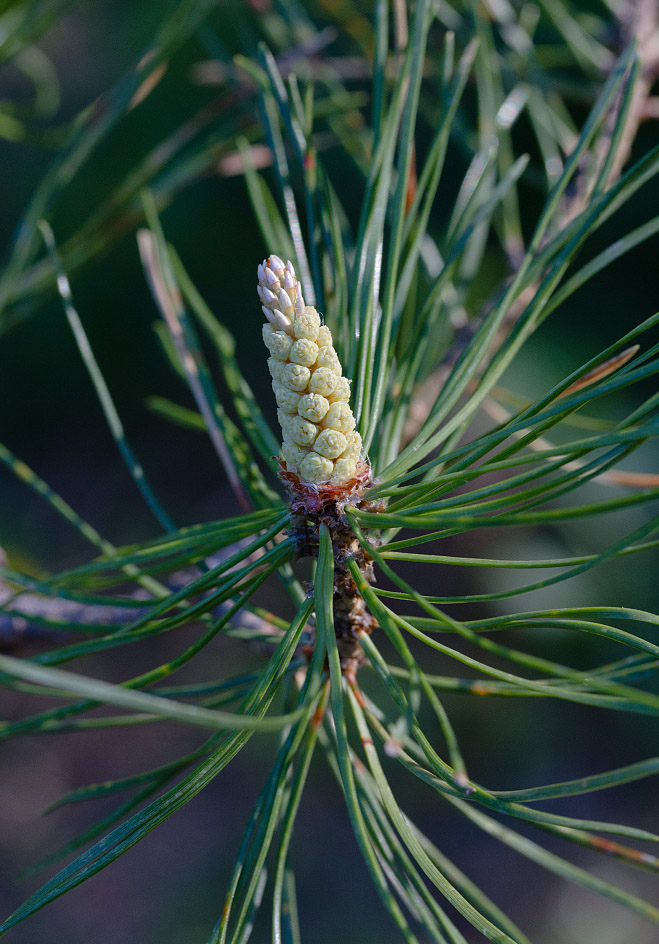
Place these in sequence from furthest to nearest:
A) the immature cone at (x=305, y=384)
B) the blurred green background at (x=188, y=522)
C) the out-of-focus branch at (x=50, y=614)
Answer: the blurred green background at (x=188, y=522)
the out-of-focus branch at (x=50, y=614)
the immature cone at (x=305, y=384)

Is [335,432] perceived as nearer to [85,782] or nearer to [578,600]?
[578,600]

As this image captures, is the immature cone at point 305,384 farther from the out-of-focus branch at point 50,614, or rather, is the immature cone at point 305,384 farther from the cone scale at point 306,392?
the out-of-focus branch at point 50,614

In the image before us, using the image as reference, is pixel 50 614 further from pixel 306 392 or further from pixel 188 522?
pixel 188 522

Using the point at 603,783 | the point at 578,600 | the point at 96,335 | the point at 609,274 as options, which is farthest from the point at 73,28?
the point at 603,783

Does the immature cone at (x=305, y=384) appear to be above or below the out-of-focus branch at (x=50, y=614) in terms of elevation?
above

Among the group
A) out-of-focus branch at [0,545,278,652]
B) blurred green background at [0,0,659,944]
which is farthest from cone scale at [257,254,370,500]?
blurred green background at [0,0,659,944]

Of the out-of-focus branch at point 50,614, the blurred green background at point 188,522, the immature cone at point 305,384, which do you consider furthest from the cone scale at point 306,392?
the blurred green background at point 188,522

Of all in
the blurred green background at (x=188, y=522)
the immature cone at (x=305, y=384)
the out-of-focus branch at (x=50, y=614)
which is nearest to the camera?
the immature cone at (x=305, y=384)

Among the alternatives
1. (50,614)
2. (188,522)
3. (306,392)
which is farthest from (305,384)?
(188,522)
